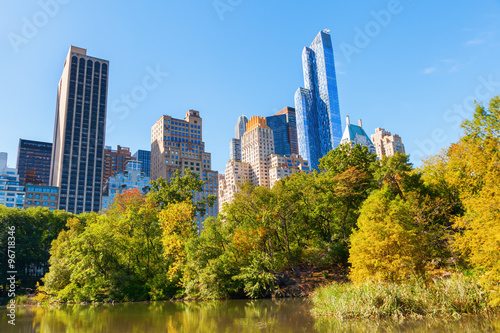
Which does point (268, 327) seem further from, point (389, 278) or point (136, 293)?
point (136, 293)

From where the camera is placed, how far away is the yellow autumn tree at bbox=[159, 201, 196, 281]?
39.2 m

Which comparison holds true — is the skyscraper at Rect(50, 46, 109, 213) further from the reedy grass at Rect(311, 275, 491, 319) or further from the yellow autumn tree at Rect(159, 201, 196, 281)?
the reedy grass at Rect(311, 275, 491, 319)

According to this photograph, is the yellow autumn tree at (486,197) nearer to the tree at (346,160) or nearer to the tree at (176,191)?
the tree at (346,160)

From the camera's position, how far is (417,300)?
1805cm

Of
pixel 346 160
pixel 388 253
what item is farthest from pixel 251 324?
pixel 346 160

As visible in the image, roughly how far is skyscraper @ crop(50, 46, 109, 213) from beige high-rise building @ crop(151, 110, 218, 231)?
2329cm

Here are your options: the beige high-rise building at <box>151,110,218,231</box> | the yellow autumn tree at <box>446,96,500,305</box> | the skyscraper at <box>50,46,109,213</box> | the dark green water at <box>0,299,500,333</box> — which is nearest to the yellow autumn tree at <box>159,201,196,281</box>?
the dark green water at <box>0,299,500,333</box>

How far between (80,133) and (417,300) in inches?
6008

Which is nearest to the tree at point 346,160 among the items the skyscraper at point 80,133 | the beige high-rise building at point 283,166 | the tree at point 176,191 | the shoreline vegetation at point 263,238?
the shoreline vegetation at point 263,238

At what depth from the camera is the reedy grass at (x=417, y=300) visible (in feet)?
57.2

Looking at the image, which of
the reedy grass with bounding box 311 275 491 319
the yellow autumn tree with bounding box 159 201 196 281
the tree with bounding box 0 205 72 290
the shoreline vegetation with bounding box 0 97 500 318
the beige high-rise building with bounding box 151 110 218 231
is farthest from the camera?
the beige high-rise building with bounding box 151 110 218 231

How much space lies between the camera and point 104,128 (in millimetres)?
153500

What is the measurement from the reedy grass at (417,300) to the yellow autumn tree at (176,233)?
23369mm

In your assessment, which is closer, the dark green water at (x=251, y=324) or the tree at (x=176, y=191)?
the dark green water at (x=251, y=324)
